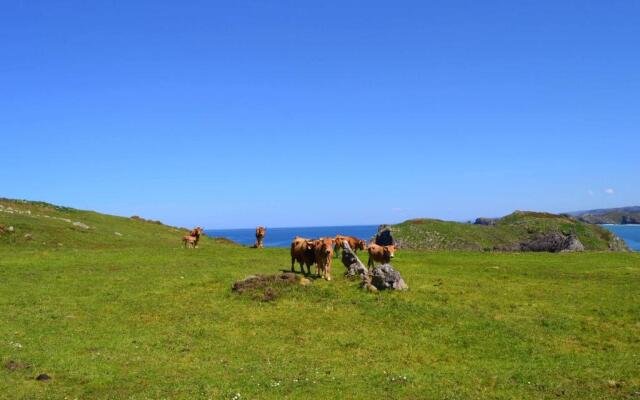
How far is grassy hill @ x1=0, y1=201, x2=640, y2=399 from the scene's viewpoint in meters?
17.2

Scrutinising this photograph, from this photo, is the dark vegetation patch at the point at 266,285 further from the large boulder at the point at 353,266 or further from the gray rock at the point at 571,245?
the gray rock at the point at 571,245

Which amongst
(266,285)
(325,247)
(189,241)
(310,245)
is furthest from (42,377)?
(189,241)

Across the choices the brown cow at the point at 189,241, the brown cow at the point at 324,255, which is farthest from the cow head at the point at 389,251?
the brown cow at the point at 189,241

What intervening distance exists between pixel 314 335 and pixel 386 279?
853 centimetres

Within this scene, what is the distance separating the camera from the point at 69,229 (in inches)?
2308

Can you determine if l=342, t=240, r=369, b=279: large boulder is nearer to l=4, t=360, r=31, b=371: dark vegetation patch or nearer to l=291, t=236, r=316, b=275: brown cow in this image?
l=291, t=236, r=316, b=275: brown cow

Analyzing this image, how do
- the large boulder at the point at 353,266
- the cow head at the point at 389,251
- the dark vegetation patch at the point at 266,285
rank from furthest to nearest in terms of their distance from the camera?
the cow head at the point at 389,251, the large boulder at the point at 353,266, the dark vegetation patch at the point at 266,285

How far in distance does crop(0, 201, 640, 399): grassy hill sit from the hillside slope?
43.0 feet

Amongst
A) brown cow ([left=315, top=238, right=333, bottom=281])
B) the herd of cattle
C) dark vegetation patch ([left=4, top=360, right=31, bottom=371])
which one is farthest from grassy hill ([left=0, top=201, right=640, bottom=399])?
the herd of cattle

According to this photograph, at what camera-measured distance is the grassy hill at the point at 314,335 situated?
17.2m

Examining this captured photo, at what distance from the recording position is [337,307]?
27.1 meters

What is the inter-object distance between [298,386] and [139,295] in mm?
16051

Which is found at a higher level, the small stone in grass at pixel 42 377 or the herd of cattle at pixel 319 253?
the herd of cattle at pixel 319 253

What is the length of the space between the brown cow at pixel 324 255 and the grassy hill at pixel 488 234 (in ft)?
158
